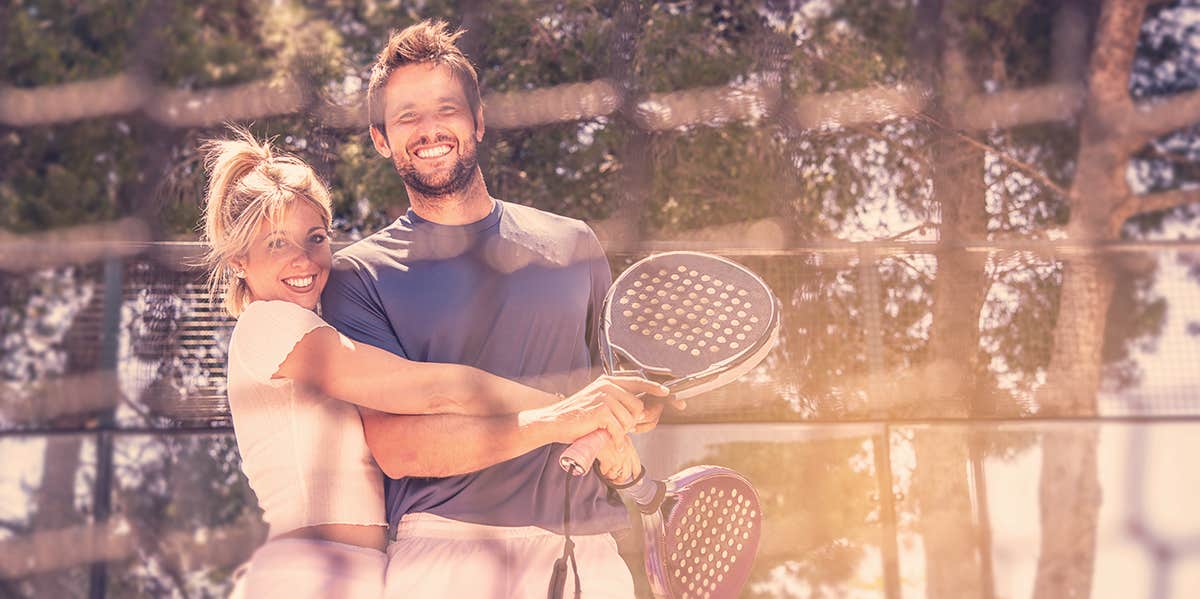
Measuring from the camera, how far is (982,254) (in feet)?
7.29

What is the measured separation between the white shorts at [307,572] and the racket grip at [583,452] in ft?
0.71

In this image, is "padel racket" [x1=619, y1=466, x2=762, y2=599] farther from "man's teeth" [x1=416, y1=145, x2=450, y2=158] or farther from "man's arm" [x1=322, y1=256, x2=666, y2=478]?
"man's teeth" [x1=416, y1=145, x2=450, y2=158]

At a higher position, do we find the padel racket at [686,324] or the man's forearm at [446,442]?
the padel racket at [686,324]

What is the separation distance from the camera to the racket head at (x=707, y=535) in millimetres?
1072

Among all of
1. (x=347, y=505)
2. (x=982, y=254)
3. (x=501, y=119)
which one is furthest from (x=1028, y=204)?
(x=347, y=505)

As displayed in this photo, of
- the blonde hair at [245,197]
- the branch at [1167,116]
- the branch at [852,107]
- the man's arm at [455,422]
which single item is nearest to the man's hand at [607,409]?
the man's arm at [455,422]

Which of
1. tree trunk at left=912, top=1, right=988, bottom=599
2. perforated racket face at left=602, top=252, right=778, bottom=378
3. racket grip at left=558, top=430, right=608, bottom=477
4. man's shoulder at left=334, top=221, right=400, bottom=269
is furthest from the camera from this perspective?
tree trunk at left=912, top=1, right=988, bottom=599

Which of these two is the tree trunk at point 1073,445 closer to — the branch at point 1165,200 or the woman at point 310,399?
the branch at point 1165,200

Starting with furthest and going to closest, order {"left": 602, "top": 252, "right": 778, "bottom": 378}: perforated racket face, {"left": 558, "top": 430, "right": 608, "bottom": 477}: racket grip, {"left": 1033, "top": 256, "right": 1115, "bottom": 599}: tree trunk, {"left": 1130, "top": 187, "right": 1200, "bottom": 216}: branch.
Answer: {"left": 1130, "top": 187, "right": 1200, "bottom": 216}: branch, {"left": 1033, "top": 256, "right": 1115, "bottom": 599}: tree trunk, {"left": 602, "top": 252, "right": 778, "bottom": 378}: perforated racket face, {"left": 558, "top": 430, "right": 608, "bottom": 477}: racket grip

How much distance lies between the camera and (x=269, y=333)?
3.37 ft

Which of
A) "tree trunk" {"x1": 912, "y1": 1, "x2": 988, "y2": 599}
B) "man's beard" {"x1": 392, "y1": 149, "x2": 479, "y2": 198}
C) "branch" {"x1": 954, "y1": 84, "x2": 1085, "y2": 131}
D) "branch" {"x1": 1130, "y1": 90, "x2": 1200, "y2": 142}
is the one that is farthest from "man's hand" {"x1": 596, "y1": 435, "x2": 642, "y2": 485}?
"branch" {"x1": 1130, "y1": 90, "x2": 1200, "y2": 142}

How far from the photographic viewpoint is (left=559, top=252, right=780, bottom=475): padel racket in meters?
0.99

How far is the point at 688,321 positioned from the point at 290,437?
362mm

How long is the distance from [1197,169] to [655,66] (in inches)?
63.4
